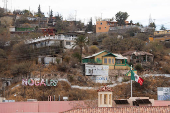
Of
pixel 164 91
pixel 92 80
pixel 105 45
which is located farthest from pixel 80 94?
pixel 105 45

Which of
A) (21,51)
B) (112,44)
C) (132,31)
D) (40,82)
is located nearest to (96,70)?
(40,82)

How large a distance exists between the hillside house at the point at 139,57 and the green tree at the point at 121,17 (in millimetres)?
38092

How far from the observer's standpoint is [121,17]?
107m

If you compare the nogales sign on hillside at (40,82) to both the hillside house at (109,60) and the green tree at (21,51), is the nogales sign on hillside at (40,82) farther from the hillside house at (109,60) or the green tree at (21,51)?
the green tree at (21,51)

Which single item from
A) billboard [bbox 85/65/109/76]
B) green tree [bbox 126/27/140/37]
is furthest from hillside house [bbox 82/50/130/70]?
green tree [bbox 126/27/140/37]

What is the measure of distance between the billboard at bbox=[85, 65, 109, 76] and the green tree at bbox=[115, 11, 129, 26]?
1857 inches

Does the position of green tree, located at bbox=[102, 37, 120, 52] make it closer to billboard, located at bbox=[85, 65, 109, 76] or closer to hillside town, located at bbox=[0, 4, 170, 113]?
hillside town, located at bbox=[0, 4, 170, 113]

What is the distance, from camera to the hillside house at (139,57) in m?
67.2

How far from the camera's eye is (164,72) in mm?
61969

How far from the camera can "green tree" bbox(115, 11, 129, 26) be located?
105438mm

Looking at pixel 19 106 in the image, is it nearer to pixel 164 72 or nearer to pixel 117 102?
pixel 117 102

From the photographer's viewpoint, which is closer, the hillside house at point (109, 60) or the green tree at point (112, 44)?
the hillside house at point (109, 60)

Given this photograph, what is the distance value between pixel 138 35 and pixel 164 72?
25607mm

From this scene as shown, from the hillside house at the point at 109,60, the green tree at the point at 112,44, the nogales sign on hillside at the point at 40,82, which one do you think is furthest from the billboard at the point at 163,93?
the green tree at the point at 112,44
